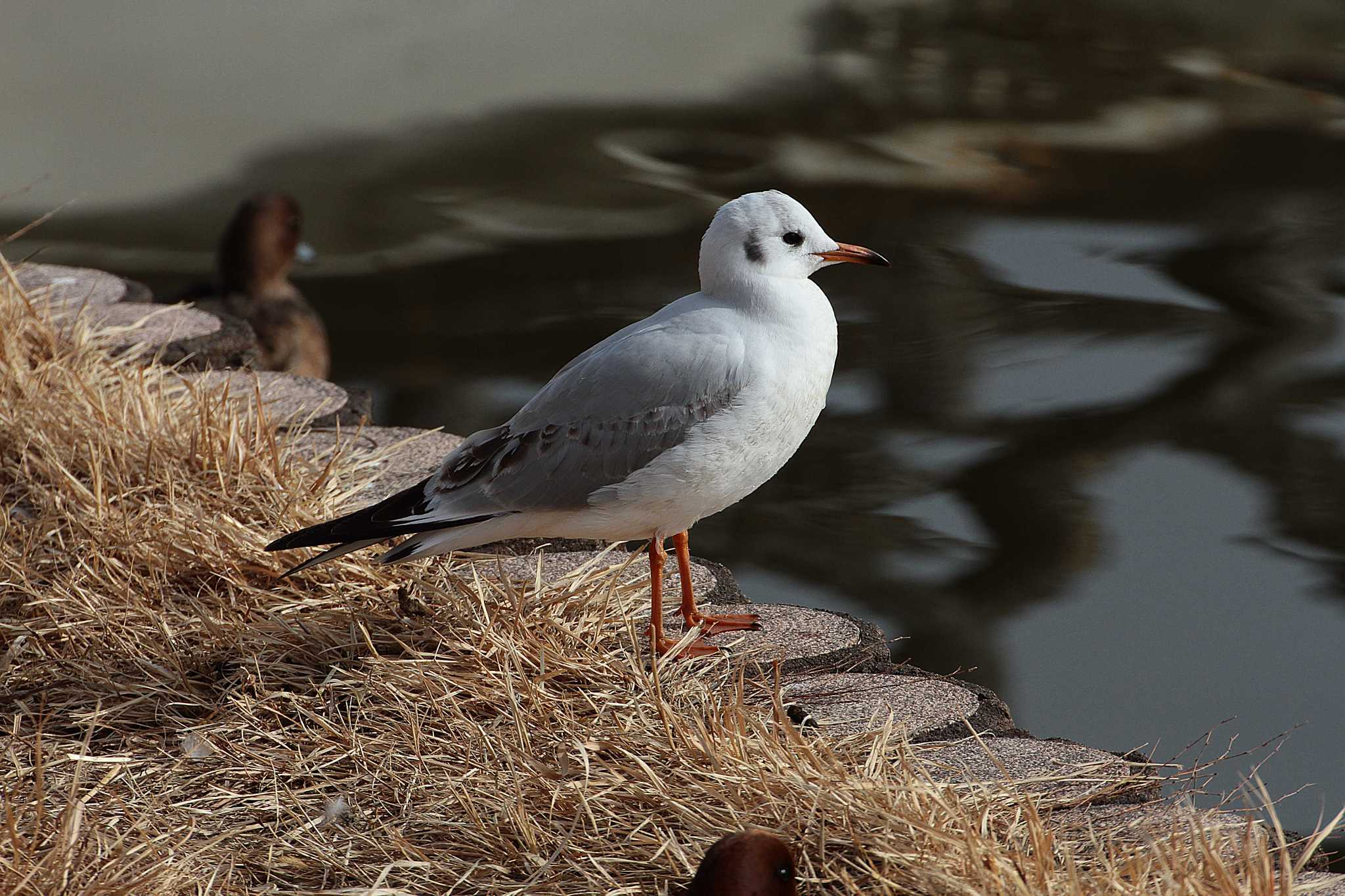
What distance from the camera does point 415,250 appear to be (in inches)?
285

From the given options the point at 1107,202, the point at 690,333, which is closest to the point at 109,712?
the point at 690,333

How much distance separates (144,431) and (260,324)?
186 cm

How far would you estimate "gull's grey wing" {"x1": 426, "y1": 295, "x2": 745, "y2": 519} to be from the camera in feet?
8.78

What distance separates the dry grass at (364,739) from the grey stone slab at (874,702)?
0.09 meters

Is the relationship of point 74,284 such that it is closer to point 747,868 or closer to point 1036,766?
point 1036,766

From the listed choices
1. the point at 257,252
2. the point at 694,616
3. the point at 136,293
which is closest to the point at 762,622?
the point at 694,616

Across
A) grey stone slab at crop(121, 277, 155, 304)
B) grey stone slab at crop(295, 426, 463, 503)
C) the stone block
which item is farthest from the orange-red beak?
grey stone slab at crop(121, 277, 155, 304)

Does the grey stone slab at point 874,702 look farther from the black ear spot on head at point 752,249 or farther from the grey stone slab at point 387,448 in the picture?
the grey stone slab at point 387,448

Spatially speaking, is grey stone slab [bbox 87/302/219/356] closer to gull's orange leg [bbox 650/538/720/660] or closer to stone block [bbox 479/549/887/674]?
stone block [bbox 479/549/887/674]

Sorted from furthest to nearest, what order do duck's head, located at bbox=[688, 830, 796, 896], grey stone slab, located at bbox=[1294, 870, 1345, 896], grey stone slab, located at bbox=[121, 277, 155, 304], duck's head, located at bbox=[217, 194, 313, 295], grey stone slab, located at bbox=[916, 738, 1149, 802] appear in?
duck's head, located at bbox=[217, 194, 313, 295]
grey stone slab, located at bbox=[121, 277, 155, 304]
grey stone slab, located at bbox=[916, 738, 1149, 802]
grey stone slab, located at bbox=[1294, 870, 1345, 896]
duck's head, located at bbox=[688, 830, 796, 896]

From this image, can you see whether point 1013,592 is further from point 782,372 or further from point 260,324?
point 260,324

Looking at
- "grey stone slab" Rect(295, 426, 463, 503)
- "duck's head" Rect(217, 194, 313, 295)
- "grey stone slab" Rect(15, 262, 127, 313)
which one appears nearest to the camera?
"grey stone slab" Rect(295, 426, 463, 503)

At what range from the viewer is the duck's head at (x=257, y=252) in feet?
18.4

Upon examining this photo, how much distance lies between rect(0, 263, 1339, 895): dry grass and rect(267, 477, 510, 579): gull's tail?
14cm
